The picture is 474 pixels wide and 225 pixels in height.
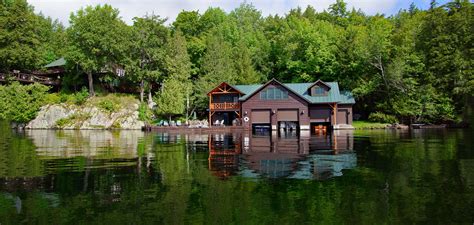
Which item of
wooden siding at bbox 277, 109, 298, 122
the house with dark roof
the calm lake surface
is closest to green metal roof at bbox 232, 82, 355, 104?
the house with dark roof

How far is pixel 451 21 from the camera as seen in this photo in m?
48.7

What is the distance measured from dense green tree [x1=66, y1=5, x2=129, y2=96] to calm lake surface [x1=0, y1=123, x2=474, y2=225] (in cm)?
3764

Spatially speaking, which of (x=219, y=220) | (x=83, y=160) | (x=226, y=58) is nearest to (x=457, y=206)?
(x=219, y=220)

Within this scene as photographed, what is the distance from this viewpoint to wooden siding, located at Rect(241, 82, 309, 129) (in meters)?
46.9

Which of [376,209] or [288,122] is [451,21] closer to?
[288,122]

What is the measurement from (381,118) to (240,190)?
42.2 metres

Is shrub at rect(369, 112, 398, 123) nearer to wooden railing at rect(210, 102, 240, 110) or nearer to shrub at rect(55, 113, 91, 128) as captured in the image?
wooden railing at rect(210, 102, 240, 110)

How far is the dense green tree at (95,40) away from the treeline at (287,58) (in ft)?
0.44

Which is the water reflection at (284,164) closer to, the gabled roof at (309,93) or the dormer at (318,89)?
the gabled roof at (309,93)

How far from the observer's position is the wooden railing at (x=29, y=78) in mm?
56750

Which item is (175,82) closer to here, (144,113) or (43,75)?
(144,113)

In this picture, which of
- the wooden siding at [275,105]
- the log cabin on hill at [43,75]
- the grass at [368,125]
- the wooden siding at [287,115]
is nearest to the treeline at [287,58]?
the log cabin on hill at [43,75]

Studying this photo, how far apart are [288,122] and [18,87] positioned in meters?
36.0

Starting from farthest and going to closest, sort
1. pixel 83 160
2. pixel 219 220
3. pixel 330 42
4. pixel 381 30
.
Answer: pixel 330 42 → pixel 381 30 → pixel 83 160 → pixel 219 220
